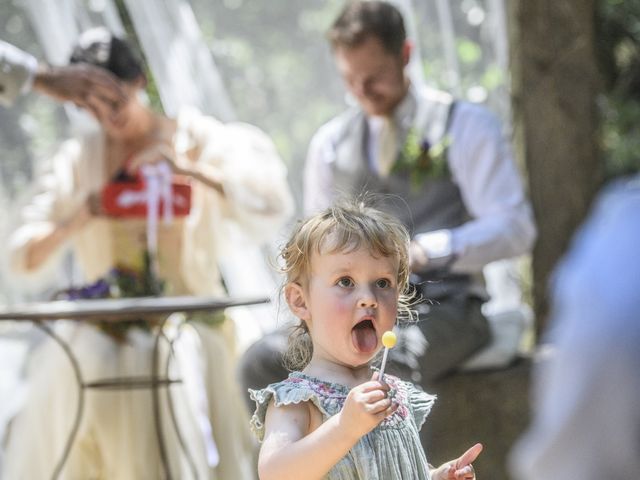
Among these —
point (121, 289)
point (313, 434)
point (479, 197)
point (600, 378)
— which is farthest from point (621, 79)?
point (600, 378)

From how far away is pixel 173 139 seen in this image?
4223mm

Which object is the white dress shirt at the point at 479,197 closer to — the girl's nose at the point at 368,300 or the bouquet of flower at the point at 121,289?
the bouquet of flower at the point at 121,289

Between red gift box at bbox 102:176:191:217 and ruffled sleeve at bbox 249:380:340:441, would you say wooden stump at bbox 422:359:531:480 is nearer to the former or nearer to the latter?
red gift box at bbox 102:176:191:217

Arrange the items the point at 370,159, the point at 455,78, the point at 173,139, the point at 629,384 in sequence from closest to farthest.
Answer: the point at 629,384 → the point at 370,159 → the point at 173,139 → the point at 455,78

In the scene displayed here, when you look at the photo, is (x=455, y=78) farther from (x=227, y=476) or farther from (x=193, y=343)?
(x=227, y=476)

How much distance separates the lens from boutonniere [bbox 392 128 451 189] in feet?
12.2

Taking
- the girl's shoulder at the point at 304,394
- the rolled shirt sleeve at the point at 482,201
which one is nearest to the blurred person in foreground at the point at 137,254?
the rolled shirt sleeve at the point at 482,201

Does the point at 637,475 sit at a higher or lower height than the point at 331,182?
lower

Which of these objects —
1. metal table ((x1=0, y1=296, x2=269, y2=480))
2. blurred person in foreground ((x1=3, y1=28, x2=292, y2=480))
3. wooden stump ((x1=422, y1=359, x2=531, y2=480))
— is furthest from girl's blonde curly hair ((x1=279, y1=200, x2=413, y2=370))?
blurred person in foreground ((x1=3, y1=28, x2=292, y2=480))

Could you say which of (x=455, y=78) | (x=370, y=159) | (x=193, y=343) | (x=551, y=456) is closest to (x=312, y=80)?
(x=455, y=78)

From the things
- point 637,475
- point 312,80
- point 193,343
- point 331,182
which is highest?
point 312,80

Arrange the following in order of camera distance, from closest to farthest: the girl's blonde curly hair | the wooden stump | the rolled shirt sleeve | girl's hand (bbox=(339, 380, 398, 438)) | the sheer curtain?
Result: girl's hand (bbox=(339, 380, 398, 438))
the girl's blonde curly hair
the rolled shirt sleeve
the wooden stump
the sheer curtain

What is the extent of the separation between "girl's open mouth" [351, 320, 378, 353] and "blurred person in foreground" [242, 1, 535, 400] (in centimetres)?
171

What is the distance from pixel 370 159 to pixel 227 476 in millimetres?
1123
